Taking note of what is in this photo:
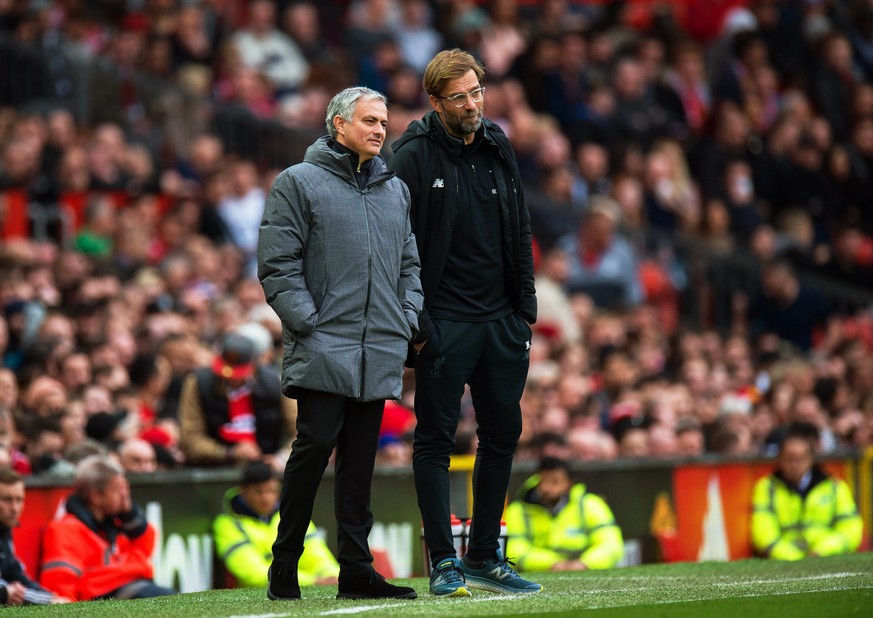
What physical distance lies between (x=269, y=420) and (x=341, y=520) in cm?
394

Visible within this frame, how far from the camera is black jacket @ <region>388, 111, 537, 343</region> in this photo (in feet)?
23.9

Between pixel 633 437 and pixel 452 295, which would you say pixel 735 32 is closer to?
pixel 633 437

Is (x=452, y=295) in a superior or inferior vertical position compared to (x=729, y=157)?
inferior

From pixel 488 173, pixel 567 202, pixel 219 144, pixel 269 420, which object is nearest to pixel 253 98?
pixel 219 144

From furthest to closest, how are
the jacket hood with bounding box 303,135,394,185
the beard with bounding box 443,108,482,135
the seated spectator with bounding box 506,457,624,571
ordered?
the seated spectator with bounding box 506,457,624,571, the beard with bounding box 443,108,482,135, the jacket hood with bounding box 303,135,394,185

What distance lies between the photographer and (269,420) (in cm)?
1095

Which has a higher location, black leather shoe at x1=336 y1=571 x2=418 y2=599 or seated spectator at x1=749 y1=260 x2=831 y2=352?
seated spectator at x1=749 y1=260 x2=831 y2=352

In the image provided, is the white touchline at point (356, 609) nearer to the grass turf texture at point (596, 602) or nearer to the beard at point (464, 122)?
the grass turf texture at point (596, 602)

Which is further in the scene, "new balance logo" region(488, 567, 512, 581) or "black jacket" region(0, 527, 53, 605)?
"black jacket" region(0, 527, 53, 605)

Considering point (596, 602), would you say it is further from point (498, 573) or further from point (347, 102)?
point (347, 102)

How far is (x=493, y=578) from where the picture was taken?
742 centimetres

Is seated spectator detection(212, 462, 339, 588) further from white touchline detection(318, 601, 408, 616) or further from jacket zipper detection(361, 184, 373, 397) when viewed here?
→ jacket zipper detection(361, 184, 373, 397)

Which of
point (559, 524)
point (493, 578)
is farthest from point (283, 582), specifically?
point (559, 524)

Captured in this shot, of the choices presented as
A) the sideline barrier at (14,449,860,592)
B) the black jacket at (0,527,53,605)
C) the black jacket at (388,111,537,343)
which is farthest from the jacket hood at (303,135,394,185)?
the sideline barrier at (14,449,860,592)
